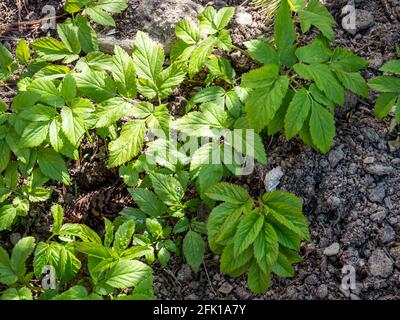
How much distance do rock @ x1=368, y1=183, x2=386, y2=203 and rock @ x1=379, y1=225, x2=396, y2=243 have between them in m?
0.15

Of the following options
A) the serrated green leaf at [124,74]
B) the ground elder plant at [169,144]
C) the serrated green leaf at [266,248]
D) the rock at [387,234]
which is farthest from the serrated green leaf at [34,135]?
the rock at [387,234]

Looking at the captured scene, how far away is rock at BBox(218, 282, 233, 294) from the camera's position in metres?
2.67

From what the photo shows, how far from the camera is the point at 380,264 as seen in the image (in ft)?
8.18

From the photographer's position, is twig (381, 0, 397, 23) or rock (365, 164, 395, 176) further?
twig (381, 0, 397, 23)

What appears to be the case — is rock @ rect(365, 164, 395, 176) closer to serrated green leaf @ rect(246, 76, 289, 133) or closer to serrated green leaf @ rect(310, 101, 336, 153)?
serrated green leaf @ rect(310, 101, 336, 153)

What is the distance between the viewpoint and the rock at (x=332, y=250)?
2600 mm

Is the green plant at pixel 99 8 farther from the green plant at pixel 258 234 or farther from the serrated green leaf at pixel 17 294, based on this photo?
the serrated green leaf at pixel 17 294

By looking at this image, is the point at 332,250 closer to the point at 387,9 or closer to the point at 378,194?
the point at 378,194

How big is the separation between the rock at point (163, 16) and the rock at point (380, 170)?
1426 mm

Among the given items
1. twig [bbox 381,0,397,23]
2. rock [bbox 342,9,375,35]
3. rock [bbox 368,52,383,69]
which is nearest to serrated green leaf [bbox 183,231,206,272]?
rock [bbox 368,52,383,69]

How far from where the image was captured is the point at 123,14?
346 centimetres

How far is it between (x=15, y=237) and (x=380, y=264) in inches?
77.0

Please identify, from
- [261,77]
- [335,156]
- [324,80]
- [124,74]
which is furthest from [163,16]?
[335,156]

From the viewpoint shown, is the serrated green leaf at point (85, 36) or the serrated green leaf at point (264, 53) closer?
the serrated green leaf at point (264, 53)
